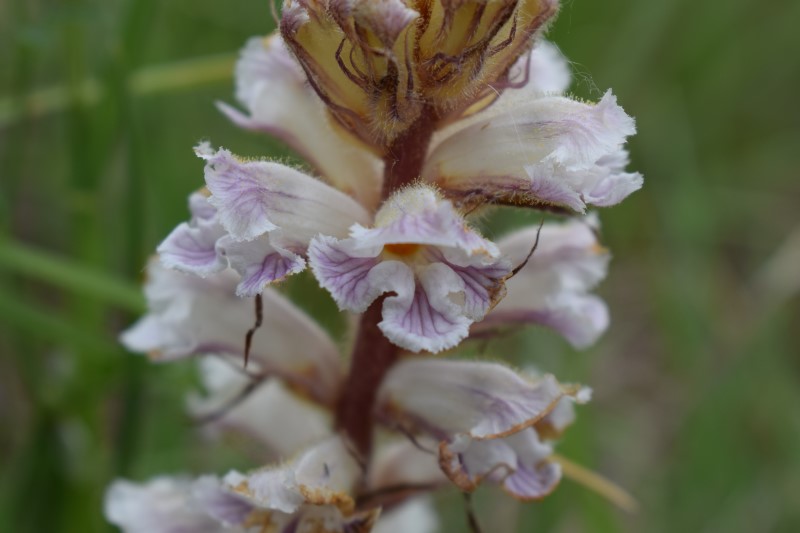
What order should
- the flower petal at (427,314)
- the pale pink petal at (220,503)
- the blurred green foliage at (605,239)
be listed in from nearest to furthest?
the flower petal at (427,314)
the pale pink petal at (220,503)
the blurred green foliage at (605,239)

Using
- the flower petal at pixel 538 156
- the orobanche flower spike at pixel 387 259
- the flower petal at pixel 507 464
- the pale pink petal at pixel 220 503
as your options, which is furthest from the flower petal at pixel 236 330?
the flower petal at pixel 538 156

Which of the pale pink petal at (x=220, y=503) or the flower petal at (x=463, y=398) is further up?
the flower petal at (x=463, y=398)

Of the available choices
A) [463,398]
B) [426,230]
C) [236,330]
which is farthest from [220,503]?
[426,230]

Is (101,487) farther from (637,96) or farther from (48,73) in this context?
(637,96)

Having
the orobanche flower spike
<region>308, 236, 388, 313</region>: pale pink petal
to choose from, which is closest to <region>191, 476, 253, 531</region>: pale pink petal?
the orobanche flower spike

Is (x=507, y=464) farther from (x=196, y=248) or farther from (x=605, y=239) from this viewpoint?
(x=605, y=239)

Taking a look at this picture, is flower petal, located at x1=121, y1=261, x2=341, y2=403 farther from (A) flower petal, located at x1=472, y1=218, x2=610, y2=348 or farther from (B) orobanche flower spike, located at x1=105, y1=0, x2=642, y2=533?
(A) flower petal, located at x1=472, y1=218, x2=610, y2=348

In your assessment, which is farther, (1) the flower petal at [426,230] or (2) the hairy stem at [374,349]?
(2) the hairy stem at [374,349]

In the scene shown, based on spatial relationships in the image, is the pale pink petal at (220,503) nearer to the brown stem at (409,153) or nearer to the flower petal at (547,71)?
the brown stem at (409,153)
